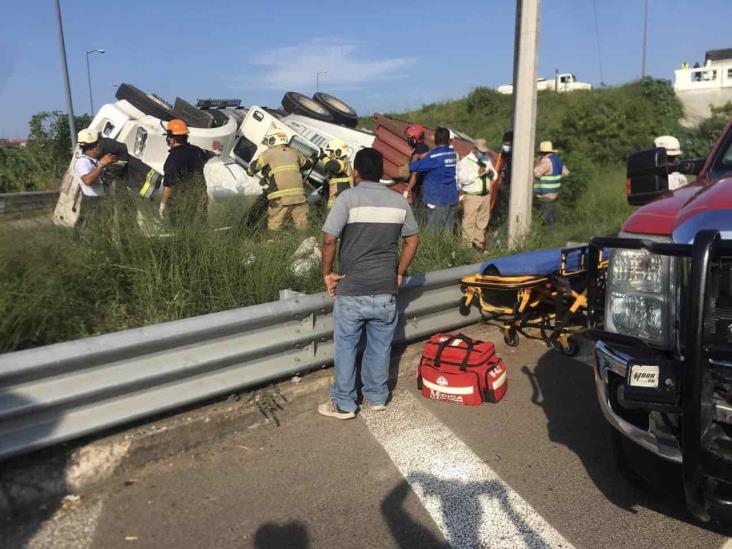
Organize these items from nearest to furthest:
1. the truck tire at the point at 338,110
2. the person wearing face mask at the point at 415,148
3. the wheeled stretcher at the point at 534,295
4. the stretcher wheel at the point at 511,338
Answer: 1. the wheeled stretcher at the point at 534,295
2. the stretcher wheel at the point at 511,338
3. the person wearing face mask at the point at 415,148
4. the truck tire at the point at 338,110

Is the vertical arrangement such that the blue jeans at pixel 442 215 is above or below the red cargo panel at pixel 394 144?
below

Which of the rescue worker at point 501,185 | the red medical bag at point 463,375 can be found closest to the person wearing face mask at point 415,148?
the rescue worker at point 501,185


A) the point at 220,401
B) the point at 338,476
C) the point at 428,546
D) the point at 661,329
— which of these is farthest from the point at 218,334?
the point at 661,329

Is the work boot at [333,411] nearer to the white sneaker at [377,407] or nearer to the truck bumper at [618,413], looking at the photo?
the white sneaker at [377,407]

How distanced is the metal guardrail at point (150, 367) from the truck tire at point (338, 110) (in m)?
9.67

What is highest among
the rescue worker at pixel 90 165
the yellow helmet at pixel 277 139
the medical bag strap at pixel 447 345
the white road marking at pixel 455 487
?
the yellow helmet at pixel 277 139

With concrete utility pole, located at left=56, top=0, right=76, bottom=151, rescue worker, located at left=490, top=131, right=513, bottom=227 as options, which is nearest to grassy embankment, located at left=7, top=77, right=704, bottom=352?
Result: rescue worker, located at left=490, top=131, right=513, bottom=227

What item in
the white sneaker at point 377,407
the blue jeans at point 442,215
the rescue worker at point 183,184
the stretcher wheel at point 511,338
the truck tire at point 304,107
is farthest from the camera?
the truck tire at point 304,107

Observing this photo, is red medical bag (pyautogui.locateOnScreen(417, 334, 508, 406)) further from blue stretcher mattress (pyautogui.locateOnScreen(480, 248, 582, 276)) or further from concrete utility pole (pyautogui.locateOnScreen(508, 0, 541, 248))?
concrete utility pole (pyautogui.locateOnScreen(508, 0, 541, 248))

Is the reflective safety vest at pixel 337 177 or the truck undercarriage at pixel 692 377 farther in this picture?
the reflective safety vest at pixel 337 177

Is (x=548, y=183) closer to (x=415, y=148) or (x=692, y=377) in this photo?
(x=415, y=148)

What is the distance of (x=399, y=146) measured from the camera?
11.7m

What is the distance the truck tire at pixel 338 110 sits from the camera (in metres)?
13.5

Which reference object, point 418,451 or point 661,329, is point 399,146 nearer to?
point 418,451
